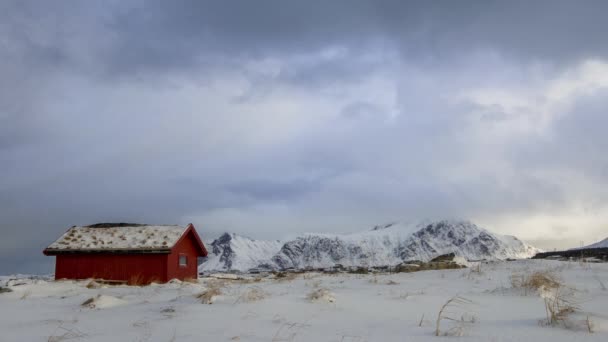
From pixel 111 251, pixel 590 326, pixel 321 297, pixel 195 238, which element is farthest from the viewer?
pixel 195 238

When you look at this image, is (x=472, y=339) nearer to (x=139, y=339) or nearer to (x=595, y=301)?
(x=139, y=339)

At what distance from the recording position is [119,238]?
25.6 metres

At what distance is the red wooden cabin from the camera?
2423 centimetres

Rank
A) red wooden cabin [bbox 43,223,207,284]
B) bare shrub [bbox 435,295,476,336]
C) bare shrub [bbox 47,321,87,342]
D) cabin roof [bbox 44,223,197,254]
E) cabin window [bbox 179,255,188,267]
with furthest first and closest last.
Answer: cabin window [bbox 179,255,188,267], cabin roof [bbox 44,223,197,254], red wooden cabin [bbox 43,223,207,284], bare shrub [bbox 47,321,87,342], bare shrub [bbox 435,295,476,336]

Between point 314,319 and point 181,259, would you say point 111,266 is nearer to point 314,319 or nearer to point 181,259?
point 181,259

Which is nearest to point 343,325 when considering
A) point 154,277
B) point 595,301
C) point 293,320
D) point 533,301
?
point 293,320

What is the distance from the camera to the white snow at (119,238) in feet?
81.2

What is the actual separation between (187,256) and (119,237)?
429 cm

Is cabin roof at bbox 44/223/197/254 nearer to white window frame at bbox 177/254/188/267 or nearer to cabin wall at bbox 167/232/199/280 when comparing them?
cabin wall at bbox 167/232/199/280

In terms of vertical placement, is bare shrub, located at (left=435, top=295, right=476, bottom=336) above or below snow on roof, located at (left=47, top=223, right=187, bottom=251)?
below

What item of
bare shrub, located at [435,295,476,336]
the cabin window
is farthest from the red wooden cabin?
bare shrub, located at [435,295,476,336]

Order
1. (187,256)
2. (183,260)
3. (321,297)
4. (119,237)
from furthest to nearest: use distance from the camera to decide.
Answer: (187,256) < (183,260) < (119,237) < (321,297)

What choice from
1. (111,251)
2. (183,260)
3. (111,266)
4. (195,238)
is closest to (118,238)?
(111,251)

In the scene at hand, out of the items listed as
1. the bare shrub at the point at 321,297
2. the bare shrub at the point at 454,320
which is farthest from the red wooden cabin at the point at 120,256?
the bare shrub at the point at 454,320
